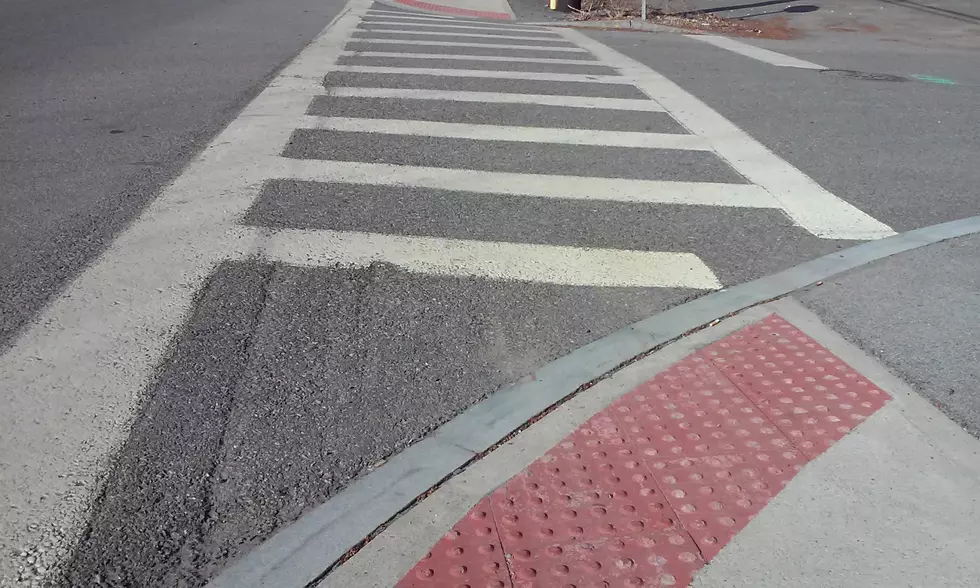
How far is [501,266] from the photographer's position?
17.0 ft

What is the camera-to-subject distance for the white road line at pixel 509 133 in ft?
25.6

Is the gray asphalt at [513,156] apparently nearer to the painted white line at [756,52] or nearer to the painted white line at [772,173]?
the painted white line at [772,173]

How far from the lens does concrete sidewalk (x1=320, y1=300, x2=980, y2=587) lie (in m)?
2.80

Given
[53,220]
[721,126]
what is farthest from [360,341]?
[721,126]

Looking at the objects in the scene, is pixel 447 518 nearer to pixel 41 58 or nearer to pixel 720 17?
pixel 41 58

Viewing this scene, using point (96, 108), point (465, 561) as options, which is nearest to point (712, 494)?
point (465, 561)

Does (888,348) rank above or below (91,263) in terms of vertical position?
below

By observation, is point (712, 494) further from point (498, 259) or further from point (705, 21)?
point (705, 21)

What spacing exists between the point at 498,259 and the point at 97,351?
7.35ft

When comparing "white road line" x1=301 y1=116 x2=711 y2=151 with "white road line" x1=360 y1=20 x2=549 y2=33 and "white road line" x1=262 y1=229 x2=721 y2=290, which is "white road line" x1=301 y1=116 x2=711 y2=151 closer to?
"white road line" x1=262 y1=229 x2=721 y2=290

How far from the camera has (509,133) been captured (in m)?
7.96

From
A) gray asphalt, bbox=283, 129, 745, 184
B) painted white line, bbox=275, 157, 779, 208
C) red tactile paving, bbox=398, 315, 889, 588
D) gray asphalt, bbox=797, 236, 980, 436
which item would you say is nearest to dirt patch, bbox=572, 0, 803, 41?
gray asphalt, bbox=283, 129, 745, 184

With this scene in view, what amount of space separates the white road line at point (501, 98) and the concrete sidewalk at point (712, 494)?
5642 millimetres

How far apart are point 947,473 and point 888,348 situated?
107 cm
